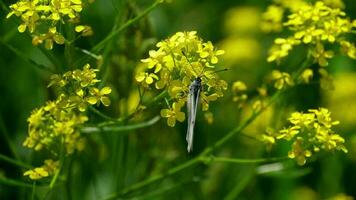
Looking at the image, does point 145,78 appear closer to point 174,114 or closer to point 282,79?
point 174,114

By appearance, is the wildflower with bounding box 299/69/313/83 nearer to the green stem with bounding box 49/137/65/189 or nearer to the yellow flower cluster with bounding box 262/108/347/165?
the yellow flower cluster with bounding box 262/108/347/165

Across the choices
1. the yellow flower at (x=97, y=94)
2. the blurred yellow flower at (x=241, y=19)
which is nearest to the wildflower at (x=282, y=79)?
the yellow flower at (x=97, y=94)

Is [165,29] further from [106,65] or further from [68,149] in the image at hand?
[68,149]

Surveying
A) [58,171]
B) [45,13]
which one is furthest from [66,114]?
[45,13]

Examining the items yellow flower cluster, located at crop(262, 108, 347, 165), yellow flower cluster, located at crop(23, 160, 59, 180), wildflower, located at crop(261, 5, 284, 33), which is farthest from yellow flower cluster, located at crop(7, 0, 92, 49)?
wildflower, located at crop(261, 5, 284, 33)

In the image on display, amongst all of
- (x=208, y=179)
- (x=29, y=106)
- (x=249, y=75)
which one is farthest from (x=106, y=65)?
(x=249, y=75)

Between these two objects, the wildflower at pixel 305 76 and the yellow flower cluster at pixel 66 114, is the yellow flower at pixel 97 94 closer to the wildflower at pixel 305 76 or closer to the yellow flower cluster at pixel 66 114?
the yellow flower cluster at pixel 66 114
